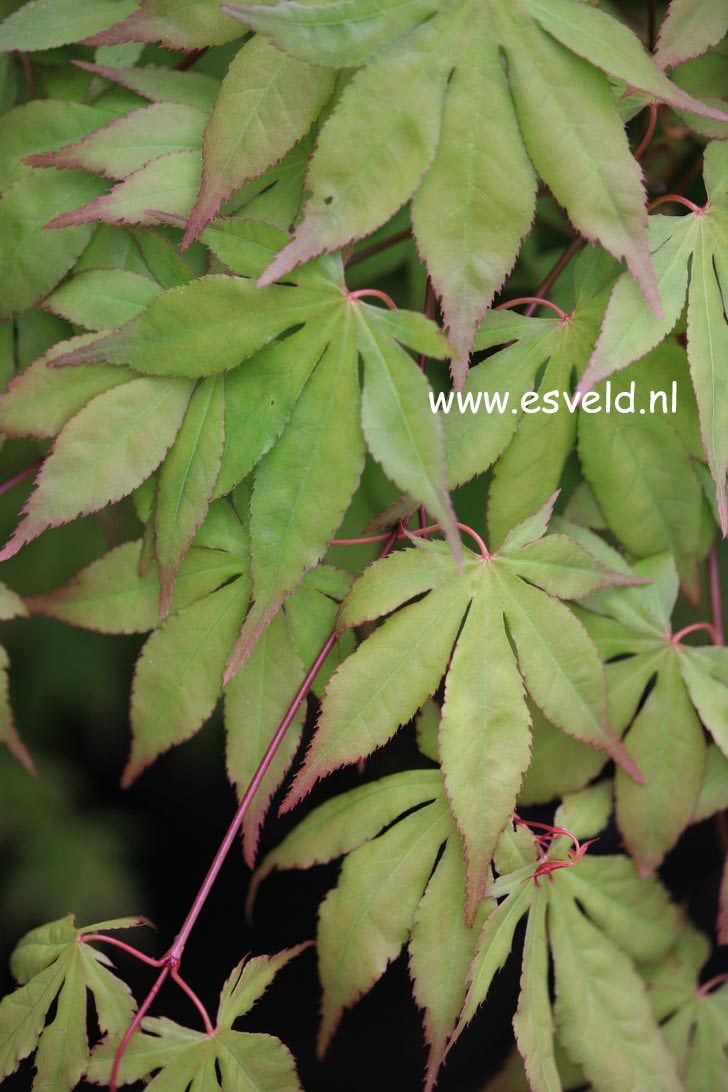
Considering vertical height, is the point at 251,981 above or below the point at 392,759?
above

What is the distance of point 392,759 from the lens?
1.24 metres

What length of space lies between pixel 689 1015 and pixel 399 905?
41 cm

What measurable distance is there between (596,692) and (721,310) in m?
0.30

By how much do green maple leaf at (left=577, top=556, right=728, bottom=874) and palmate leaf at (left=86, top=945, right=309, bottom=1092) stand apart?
35 centimetres

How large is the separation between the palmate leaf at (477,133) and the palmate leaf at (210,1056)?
50cm

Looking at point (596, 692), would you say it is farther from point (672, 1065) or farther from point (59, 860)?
point (59, 860)

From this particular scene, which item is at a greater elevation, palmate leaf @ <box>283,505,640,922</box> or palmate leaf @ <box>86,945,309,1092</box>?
palmate leaf @ <box>283,505,640,922</box>

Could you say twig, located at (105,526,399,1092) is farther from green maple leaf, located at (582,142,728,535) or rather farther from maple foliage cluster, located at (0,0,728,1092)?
green maple leaf, located at (582,142,728,535)

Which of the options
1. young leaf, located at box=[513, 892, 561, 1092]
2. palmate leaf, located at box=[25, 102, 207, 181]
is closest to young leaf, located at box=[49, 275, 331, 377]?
palmate leaf, located at box=[25, 102, 207, 181]

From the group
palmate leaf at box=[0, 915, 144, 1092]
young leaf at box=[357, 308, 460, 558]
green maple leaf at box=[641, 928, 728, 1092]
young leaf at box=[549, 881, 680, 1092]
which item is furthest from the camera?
green maple leaf at box=[641, 928, 728, 1092]

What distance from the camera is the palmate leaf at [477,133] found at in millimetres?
590

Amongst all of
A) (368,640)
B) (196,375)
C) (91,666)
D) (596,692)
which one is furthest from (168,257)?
(91,666)

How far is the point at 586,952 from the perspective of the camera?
2.64 feet

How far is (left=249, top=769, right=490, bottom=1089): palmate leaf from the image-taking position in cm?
71
